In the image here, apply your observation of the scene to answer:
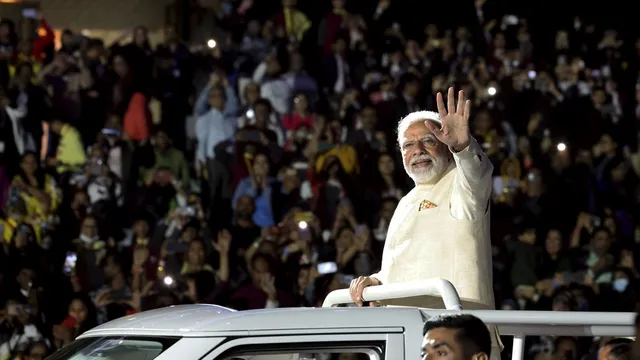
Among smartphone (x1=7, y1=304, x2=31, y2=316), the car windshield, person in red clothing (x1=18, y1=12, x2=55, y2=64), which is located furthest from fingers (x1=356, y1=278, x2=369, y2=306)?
person in red clothing (x1=18, y1=12, x2=55, y2=64)

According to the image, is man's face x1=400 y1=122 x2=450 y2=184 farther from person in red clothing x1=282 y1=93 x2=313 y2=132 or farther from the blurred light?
the blurred light

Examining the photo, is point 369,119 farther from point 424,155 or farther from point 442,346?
point 442,346

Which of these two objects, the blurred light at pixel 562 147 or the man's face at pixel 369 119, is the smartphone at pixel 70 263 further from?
the blurred light at pixel 562 147

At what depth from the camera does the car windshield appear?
13.4ft

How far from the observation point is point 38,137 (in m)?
14.6

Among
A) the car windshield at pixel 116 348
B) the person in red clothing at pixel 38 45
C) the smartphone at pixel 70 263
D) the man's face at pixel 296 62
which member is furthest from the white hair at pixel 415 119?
the person in red clothing at pixel 38 45

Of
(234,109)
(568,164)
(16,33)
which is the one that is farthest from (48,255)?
(568,164)

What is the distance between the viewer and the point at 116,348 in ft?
13.9

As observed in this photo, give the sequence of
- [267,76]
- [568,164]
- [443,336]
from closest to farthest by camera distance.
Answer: [443,336]
[568,164]
[267,76]

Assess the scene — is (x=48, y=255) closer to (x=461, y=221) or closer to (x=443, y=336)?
(x=461, y=221)

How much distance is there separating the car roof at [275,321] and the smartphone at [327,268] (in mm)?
7819

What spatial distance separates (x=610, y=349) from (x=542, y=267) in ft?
26.6

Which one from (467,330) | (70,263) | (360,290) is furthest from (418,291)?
(70,263)

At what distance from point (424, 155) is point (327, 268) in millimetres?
6656
